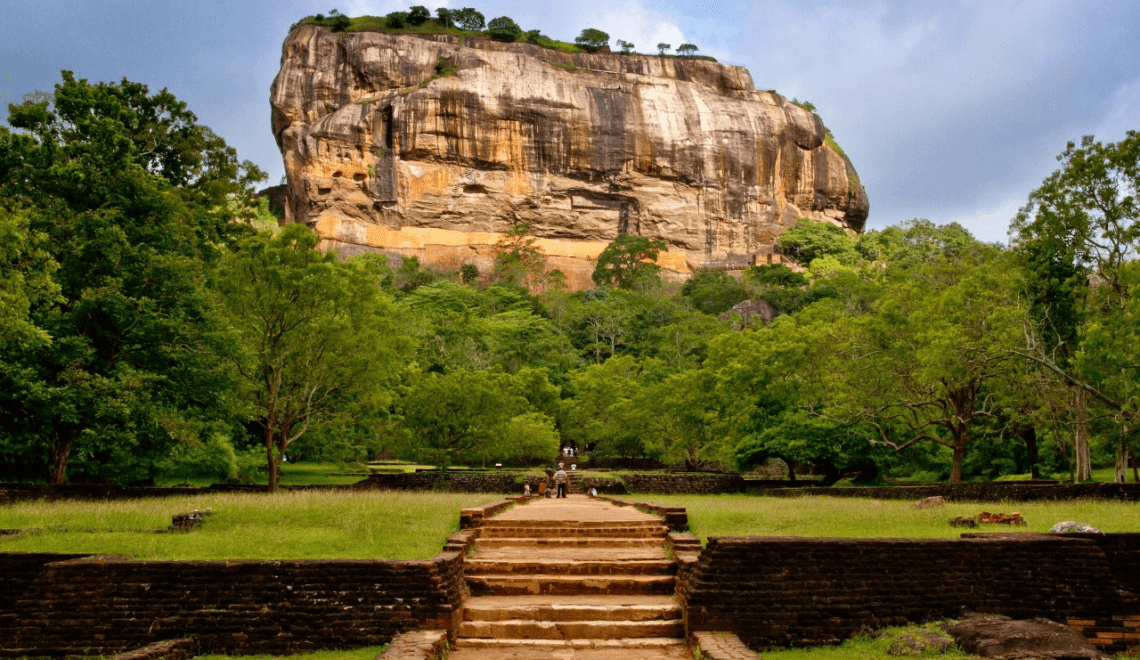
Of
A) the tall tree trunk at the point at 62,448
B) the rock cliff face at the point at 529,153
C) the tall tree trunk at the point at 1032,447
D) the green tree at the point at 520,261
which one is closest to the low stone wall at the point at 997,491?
the tall tree trunk at the point at 1032,447

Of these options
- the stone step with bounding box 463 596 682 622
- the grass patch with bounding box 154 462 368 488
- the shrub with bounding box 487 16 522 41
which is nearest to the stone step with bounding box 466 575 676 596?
the stone step with bounding box 463 596 682 622

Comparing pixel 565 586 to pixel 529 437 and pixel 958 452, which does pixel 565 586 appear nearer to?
pixel 958 452

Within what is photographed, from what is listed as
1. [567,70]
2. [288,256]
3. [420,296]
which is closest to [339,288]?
[288,256]

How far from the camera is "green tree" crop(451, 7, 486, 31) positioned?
8938 cm

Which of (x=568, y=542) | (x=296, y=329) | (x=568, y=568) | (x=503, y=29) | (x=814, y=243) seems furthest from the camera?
(x=503, y=29)

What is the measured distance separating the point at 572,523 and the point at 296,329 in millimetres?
12614

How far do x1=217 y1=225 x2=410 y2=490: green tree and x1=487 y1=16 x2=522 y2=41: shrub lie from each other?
213ft

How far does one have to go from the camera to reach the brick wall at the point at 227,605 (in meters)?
8.43

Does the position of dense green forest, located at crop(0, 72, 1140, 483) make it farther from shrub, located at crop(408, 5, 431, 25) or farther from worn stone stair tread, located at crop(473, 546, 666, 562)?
shrub, located at crop(408, 5, 431, 25)

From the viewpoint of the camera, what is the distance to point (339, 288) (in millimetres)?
22750

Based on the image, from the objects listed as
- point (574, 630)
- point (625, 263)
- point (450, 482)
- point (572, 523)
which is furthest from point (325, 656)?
point (625, 263)

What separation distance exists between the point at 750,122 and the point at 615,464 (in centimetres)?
5374

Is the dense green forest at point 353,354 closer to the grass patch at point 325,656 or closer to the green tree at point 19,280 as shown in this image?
the green tree at point 19,280

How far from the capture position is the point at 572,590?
10102 mm
